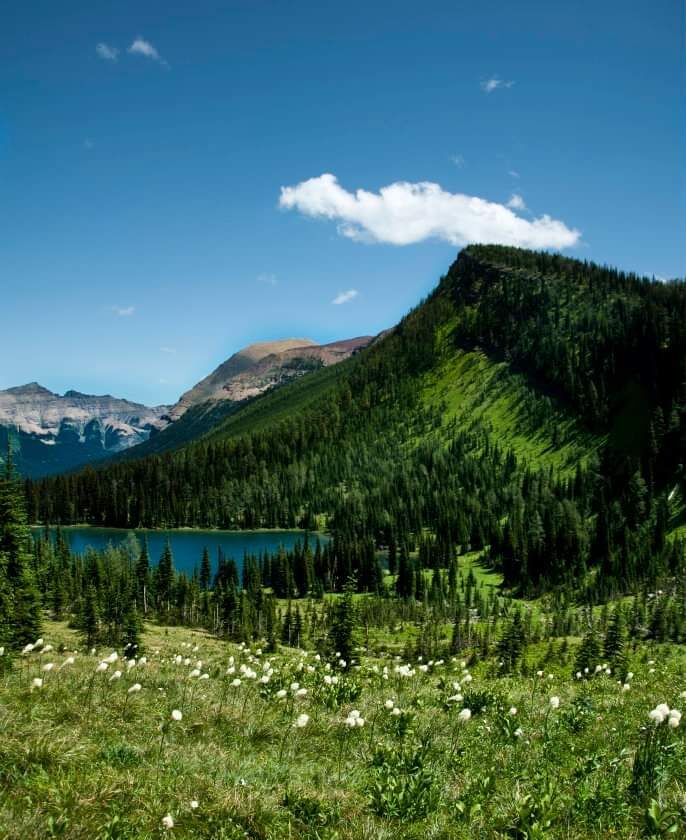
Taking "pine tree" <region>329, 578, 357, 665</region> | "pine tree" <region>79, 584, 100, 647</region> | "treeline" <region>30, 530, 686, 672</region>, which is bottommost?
"treeline" <region>30, 530, 686, 672</region>

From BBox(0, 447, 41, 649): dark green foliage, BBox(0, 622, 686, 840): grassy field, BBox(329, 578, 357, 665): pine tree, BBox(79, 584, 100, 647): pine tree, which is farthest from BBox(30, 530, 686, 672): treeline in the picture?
BBox(0, 622, 686, 840): grassy field

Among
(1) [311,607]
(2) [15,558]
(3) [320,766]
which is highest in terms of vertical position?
(3) [320,766]

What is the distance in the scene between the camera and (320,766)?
30.0ft

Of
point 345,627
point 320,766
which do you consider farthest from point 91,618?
point 320,766

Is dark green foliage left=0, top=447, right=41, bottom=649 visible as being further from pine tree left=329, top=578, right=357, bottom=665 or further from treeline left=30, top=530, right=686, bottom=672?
pine tree left=329, top=578, right=357, bottom=665

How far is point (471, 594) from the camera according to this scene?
13538 cm

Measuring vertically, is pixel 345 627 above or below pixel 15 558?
below

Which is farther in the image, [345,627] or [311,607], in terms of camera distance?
[311,607]

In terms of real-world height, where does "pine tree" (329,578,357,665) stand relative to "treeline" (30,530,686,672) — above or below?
above

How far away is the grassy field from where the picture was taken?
6746 mm

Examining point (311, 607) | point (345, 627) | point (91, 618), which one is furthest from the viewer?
point (311, 607)

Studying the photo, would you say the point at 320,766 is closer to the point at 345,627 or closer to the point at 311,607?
the point at 345,627

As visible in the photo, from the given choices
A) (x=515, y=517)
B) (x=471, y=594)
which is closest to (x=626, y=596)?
(x=471, y=594)

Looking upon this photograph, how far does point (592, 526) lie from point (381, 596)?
64922mm
